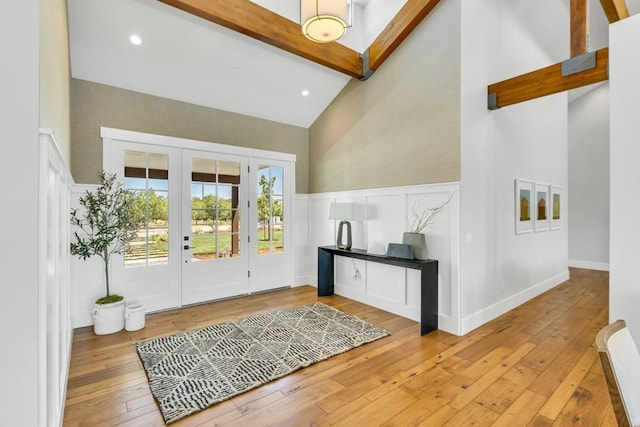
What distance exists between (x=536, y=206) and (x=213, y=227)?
518 centimetres

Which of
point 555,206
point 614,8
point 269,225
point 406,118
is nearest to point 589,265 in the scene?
point 555,206

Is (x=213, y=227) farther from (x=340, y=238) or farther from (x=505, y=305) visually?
(x=505, y=305)

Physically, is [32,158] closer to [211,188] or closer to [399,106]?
[211,188]

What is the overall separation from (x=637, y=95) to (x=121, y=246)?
5305mm

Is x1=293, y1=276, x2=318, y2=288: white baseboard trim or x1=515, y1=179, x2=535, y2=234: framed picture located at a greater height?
x1=515, y1=179, x2=535, y2=234: framed picture

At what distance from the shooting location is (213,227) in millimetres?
4680

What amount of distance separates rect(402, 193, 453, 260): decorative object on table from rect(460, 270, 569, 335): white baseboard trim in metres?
0.92

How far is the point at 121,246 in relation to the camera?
12.8ft

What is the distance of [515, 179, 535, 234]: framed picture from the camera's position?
4.48 m

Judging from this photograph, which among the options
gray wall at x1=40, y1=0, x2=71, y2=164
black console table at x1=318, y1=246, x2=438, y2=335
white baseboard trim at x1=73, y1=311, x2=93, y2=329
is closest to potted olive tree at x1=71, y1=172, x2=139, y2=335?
white baseboard trim at x1=73, y1=311, x2=93, y2=329

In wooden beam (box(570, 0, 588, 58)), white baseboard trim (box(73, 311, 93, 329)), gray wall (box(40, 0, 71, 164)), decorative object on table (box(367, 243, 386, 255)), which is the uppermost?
wooden beam (box(570, 0, 588, 58))

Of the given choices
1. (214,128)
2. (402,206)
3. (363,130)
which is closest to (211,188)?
(214,128)

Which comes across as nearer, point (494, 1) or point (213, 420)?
point (213, 420)

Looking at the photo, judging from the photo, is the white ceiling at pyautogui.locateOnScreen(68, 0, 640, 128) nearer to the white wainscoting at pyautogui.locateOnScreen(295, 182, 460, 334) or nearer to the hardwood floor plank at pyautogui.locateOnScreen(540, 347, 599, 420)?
the white wainscoting at pyautogui.locateOnScreen(295, 182, 460, 334)
